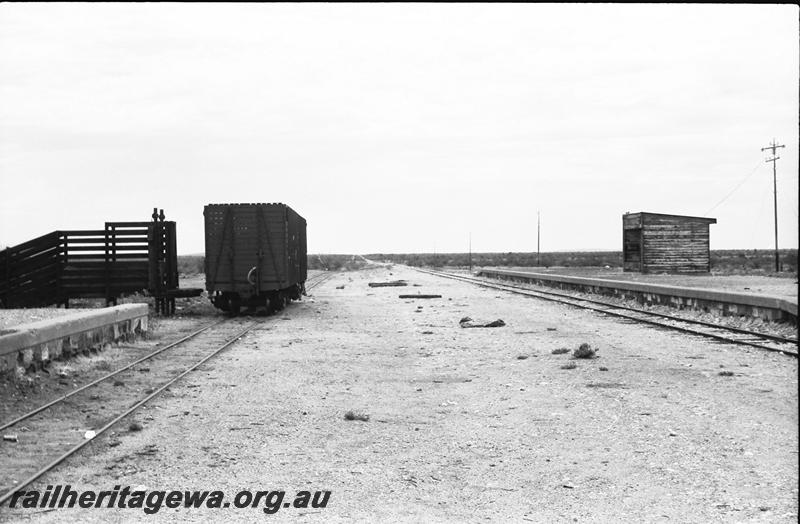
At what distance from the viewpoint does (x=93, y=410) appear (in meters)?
8.96

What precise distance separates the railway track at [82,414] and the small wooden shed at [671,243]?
3937 centimetres

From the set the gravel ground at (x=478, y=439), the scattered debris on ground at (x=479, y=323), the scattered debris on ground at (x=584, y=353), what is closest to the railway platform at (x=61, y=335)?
the gravel ground at (x=478, y=439)

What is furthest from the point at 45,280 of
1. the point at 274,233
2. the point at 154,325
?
the point at 274,233

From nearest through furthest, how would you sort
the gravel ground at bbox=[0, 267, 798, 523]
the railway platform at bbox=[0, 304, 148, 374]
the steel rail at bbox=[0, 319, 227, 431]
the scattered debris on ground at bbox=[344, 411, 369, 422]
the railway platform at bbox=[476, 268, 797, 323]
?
1. the gravel ground at bbox=[0, 267, 798, 523]
2. the steel rail at bbox=[0, 319, 227, 431]
3. the scattered debris on ground at bbox=[344, 411, 369, 422]
4. the railway platform at bbox=[0, 304, 148, 374]
5. the railway platform at bbox=[476, 268, 797, 323]

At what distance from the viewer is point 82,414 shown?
874 cm

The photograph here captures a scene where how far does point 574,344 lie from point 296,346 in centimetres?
546

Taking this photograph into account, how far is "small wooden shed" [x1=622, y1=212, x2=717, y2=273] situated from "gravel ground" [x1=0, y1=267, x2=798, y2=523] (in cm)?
3670

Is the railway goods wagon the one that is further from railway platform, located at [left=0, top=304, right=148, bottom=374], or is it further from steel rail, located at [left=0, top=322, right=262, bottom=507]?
steel rail, located at [left=0, top=322, right=262, bottom=507]

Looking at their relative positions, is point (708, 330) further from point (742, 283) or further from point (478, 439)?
point (742, 283)

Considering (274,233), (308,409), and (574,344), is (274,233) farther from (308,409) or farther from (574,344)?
(308,409)

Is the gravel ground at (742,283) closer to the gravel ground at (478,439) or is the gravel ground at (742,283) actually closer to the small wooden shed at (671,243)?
the small wooden shed at (671,243)

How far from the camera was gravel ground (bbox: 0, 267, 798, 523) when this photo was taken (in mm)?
5449

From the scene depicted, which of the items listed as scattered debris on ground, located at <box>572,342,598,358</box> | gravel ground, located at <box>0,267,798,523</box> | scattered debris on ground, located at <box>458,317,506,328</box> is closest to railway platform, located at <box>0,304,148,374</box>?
gravel ground, located at <box>0,267,798,523</box>

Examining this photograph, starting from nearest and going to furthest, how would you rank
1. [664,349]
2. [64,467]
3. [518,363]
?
1. [64,467]
2. [518,363]
3. [664,349]
